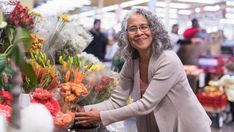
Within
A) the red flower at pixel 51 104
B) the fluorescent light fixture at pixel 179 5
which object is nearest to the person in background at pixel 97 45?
the fluorescent light fixture at pixel 179 5

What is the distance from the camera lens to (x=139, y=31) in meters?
1.62

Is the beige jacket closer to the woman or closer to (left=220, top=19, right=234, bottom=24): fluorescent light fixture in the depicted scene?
the woman

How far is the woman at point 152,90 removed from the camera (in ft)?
5.25

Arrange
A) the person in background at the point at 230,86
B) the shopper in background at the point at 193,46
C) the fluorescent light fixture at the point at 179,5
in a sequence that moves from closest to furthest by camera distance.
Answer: the person in background at the point at 230,86, the shopper in background at the point at 193,46, the fluorescent light fixture at the point at 179,5

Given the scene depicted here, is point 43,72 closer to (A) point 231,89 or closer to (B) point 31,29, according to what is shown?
(B) point 31,29

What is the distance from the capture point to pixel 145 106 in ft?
5.25

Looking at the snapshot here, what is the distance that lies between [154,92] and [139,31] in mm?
278

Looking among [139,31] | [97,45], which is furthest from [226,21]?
[139,31]

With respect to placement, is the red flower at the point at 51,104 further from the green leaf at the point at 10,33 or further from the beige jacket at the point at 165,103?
the green leaf at the point at 10,33

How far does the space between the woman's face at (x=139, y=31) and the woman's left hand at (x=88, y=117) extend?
1.17ft

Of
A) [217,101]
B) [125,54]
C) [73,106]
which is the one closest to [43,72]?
[73,106]

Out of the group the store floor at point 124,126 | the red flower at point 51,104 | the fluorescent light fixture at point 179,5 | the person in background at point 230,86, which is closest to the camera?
the red flower at point 51,104

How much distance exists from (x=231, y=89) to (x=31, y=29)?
4225 millimetres

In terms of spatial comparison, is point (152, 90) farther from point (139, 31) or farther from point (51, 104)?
point (51, 104)
